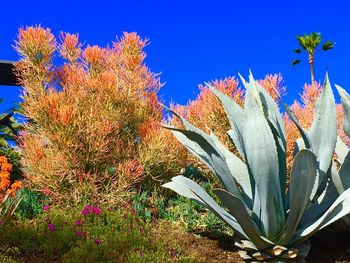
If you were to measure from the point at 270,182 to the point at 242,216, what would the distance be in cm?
38

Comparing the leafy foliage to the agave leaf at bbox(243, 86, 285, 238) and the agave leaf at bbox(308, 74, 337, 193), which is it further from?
the agave leaf at bbox(308, 74, 337, 193)

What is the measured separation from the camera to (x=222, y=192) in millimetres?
3953

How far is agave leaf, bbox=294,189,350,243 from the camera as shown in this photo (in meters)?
4.23

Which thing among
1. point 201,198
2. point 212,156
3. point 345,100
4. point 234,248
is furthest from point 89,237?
point 345,100

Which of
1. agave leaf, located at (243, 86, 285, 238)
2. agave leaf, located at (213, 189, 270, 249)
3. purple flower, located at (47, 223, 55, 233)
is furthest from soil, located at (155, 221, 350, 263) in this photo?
agave leaf, located at (243, 86, 285, 238)

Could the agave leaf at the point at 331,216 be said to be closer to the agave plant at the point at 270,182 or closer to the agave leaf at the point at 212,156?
the agave plant at the point at 270,182

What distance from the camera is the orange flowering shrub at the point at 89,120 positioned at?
7.76 m

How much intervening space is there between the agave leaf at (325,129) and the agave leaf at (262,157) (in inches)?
24.5

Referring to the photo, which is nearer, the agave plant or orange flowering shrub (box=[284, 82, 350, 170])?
the agave plant

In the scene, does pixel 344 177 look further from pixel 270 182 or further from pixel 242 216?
pixel 242 216

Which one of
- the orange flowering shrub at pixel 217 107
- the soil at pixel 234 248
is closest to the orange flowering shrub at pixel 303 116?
the orange flowering shrub at pixel 217 107

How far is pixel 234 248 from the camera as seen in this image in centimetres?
605

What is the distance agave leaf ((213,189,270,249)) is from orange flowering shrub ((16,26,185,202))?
3.12m

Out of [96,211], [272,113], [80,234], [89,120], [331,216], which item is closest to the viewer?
[331,216]
